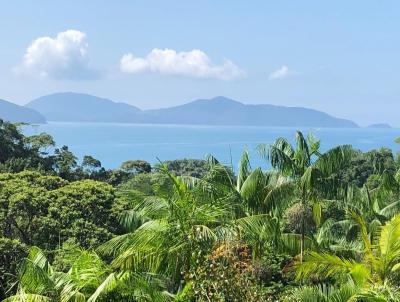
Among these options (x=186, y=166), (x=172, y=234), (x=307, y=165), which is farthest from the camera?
(x=186, y=166)

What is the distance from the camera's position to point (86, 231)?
1480cm

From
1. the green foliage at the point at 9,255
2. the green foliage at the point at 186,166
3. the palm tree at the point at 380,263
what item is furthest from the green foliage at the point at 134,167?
the palm tree at the point at 380,263

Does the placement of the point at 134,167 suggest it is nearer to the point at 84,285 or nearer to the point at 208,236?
the point at 208,236

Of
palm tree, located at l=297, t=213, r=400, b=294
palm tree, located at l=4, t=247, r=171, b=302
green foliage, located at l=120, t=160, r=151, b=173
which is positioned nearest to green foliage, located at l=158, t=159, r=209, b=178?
green foliage, located at l=120, t=160, r=151, b=173

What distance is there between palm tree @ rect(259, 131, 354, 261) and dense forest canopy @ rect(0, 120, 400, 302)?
24 mm

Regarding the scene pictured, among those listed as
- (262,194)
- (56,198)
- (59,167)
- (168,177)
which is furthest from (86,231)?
(59,167)

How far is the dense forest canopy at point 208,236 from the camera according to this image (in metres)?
7.35

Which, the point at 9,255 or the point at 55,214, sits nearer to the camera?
the point at 9,255

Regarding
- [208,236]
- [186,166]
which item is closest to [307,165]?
[208,236]

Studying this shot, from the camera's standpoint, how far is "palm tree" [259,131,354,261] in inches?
472

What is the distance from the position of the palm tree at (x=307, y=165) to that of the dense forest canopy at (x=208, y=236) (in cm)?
2

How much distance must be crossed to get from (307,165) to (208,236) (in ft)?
17.0

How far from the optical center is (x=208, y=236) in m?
7.70

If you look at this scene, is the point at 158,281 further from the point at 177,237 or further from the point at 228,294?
the point at 228,294
